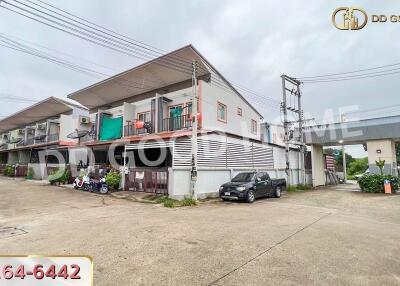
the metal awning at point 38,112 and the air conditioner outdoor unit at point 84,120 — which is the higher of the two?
the metal awning at point 38,112

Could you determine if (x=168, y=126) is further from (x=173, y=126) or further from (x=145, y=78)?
(x=145, y=78)

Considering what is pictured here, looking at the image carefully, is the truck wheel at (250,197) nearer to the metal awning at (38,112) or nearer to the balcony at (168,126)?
the balcony at (168,126)

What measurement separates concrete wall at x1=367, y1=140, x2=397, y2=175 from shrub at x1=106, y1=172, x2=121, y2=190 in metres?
19.1

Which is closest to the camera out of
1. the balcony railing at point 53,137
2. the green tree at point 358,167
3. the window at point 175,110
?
the window at point 175,110

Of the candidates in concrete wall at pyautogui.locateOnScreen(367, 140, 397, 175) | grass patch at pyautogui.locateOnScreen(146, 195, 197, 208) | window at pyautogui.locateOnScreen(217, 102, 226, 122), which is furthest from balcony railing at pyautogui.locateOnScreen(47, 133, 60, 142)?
concrete wall at pyautogui.locateOnScreen(367, 140, 397, 175)

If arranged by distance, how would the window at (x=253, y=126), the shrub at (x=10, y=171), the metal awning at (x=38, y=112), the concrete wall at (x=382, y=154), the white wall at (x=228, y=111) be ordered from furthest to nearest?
the shrub at (x=10, y=171) → the metal awning at (x=38, y=112) → the window at (x=253, y=126) → the concrete wall at (x=382, y=154) → the white wall at (x=228, y=111)

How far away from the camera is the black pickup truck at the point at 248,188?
41.8 feet

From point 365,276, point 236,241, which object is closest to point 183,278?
point 236,241

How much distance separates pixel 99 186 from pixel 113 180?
902mm

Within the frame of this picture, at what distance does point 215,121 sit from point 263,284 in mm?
13886

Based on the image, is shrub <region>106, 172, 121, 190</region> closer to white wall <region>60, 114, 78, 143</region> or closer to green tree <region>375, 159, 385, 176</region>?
white wall <region>60, 114, 78, 143</region>

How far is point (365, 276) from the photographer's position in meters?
4.13

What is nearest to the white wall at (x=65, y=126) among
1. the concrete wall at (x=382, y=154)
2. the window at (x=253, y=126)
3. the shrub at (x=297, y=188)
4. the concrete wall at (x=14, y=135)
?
the concrete wall at (x=14, y=135)

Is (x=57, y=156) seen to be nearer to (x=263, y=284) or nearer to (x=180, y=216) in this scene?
(x=180, y=216)
